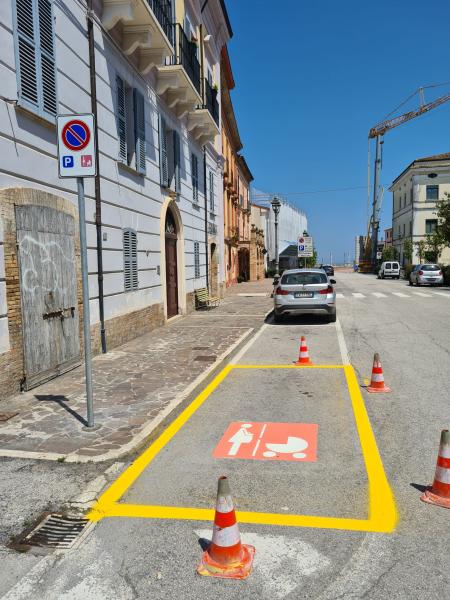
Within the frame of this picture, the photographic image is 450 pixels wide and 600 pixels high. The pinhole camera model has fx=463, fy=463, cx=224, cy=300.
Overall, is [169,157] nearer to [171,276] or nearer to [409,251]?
[171,276]

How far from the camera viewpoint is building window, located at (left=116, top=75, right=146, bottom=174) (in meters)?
10.5

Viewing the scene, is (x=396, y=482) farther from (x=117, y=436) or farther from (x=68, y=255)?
(x=68, y=255)

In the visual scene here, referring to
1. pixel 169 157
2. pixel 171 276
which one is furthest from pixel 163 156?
pixel 171 276

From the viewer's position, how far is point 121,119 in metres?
10.5

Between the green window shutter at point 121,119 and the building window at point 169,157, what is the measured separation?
2539 millimetres

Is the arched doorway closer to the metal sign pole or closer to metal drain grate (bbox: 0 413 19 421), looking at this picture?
metal drain grate (bbox: 0 413 19 421)

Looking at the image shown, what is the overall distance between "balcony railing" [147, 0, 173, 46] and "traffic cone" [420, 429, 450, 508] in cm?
1240

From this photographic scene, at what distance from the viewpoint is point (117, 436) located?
4.93 m

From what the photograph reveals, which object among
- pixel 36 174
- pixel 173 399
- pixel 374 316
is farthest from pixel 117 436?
pixel 374 316

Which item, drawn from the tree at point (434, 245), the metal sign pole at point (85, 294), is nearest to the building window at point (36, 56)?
the metal sign pole at point (85, 294)

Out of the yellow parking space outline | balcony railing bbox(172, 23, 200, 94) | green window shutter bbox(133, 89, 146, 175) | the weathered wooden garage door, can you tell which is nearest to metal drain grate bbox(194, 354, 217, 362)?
the weathered wooden garage door

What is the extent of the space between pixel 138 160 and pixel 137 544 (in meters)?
9.91

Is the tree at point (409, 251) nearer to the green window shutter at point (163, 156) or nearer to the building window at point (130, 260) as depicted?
the green window shutter at point (163, 156)

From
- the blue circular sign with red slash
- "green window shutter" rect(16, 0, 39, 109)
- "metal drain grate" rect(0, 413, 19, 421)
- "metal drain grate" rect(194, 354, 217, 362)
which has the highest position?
"green window shutter" rect(16, 0, 39, 109)
